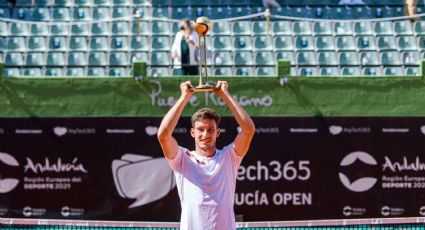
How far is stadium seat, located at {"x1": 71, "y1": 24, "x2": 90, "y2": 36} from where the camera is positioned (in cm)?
1828

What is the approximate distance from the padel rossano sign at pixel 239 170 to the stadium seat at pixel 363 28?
4.04 metres

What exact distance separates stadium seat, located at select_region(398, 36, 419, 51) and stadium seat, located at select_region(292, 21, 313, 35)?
191cm

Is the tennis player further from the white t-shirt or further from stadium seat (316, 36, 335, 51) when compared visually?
stadium seat (316, 36, 335, 51)

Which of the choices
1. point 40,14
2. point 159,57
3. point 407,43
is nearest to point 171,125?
point 159,57

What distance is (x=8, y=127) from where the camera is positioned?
15.1 metres

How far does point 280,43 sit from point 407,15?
3.30 meters

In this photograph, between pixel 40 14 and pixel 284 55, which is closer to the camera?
pixel 284 55

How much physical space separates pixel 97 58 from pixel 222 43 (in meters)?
2.62

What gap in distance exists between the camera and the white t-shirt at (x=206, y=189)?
239 inches

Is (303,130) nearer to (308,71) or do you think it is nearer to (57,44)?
(308,71)

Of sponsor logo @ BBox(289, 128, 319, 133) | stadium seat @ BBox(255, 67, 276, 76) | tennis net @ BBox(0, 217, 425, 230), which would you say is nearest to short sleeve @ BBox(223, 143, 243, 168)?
tennis net @ BBox(0, 217, 425, 230)

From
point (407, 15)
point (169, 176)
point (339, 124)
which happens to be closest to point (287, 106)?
point (339, 124)

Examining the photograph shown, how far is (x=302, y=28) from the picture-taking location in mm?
18703

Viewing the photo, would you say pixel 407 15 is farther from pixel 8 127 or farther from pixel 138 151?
pixel 8 127
